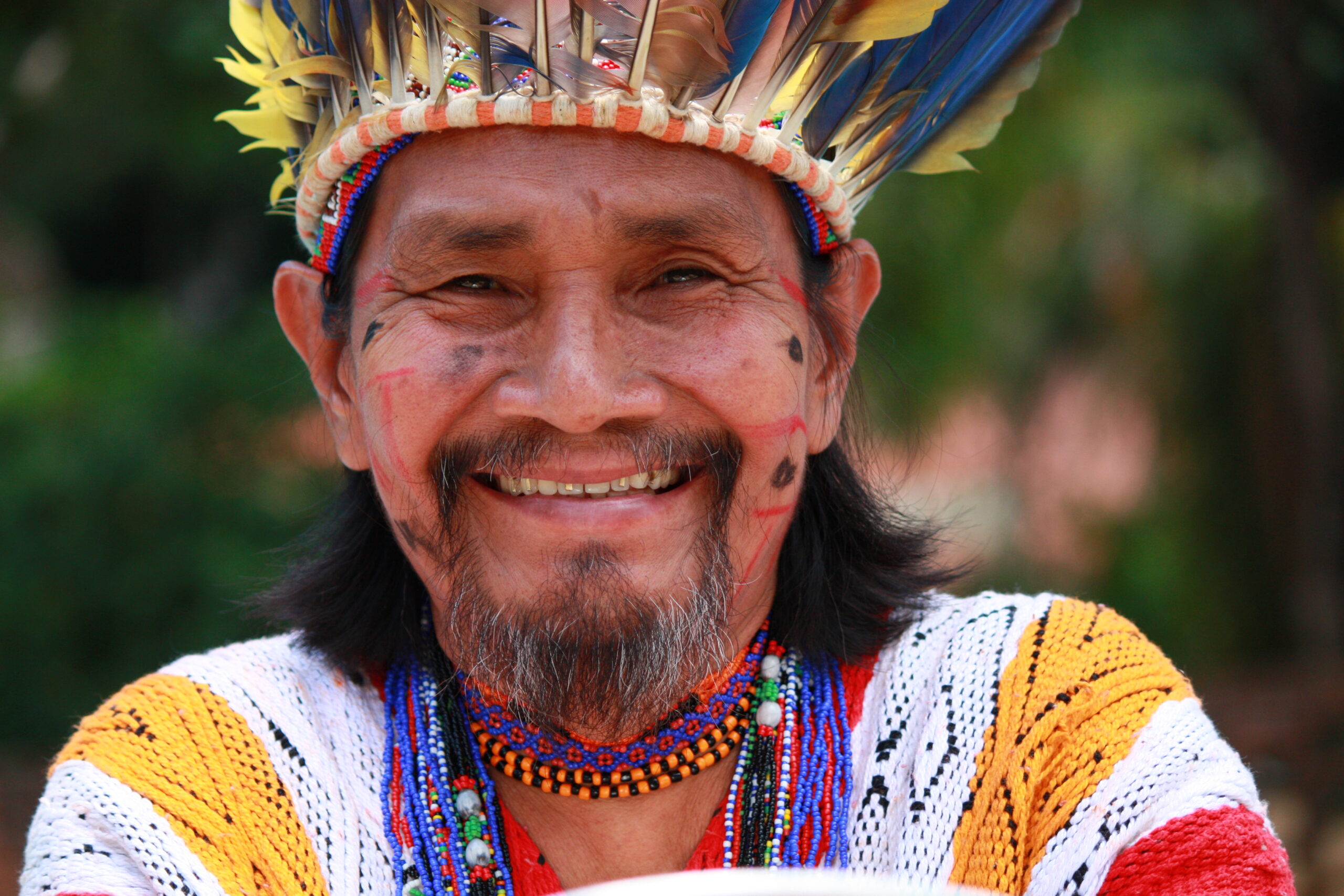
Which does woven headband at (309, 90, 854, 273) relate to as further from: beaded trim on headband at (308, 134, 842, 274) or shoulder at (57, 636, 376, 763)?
shoulder at (57, 636, 376, 763)

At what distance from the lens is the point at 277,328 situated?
5.01m

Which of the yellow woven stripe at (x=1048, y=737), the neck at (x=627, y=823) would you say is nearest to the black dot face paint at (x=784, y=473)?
the neck at (x=627, y=823)

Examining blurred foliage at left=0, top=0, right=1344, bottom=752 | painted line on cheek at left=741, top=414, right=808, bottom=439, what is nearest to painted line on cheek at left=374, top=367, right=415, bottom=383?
painted line on cheek at left=741, top=414, right=808, bottom=439

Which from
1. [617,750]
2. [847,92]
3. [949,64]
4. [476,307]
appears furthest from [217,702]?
[949,64]

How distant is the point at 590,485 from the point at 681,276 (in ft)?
1.11

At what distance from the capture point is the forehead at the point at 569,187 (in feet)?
5.93

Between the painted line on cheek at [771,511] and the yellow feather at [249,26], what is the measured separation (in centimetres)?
110

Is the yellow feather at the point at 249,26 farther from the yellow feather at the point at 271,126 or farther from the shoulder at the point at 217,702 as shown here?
the shoulder at the point at 217,702

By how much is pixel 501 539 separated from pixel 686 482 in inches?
11.3

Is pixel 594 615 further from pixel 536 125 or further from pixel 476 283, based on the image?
pixel 536 125

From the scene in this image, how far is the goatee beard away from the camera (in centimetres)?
185

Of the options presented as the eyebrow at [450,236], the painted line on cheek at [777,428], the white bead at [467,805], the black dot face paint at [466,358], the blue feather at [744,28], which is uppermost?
the blue feather at [744,28]

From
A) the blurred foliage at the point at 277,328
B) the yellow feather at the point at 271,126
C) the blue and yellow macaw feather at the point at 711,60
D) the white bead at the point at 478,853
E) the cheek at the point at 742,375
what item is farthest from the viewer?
the blurred foliage at the point at 277,328

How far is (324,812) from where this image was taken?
6.23ft
